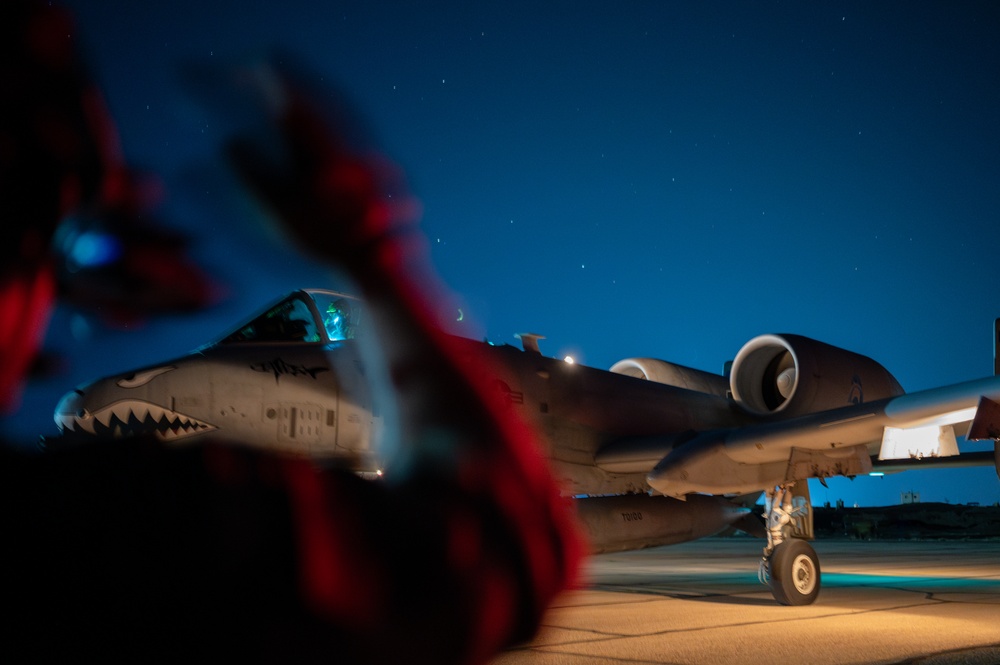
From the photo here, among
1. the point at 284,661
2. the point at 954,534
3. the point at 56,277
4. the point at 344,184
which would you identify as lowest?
the point at 954,534

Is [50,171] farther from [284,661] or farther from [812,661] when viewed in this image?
Answer: [812,661]

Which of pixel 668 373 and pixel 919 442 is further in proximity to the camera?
pixel 668 373

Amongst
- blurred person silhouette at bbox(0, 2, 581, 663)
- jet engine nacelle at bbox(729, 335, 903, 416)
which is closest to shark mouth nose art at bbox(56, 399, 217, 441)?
blurred person silhouette at bbox(0, 2, 581, 663)

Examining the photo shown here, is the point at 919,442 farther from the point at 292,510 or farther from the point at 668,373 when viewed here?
the point at 292,510

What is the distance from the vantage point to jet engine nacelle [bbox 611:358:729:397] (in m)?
12.4

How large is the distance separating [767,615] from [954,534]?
3889 cm

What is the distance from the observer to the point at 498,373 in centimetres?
850

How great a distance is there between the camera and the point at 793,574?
25.8ft

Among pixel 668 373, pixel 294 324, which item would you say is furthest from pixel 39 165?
pixel 668 373

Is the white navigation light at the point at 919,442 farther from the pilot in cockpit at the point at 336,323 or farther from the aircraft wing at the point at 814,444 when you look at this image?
the pilot in cockpit at the point at 336,323

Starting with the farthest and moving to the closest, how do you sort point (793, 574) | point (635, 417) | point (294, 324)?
point (635, 417) < point (793, 574) < point (294, 324)

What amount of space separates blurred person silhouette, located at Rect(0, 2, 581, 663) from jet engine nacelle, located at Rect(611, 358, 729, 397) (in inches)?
446

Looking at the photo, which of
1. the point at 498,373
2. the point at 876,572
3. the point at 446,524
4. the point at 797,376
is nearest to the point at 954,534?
the point at 876,572

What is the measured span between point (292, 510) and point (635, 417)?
9.60m
